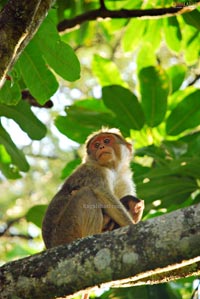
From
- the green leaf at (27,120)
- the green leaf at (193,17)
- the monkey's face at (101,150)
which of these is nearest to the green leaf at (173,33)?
the green leaf at (193,17)

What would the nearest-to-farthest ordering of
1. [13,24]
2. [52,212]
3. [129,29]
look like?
[13,24] < [52,212] < [129,29]

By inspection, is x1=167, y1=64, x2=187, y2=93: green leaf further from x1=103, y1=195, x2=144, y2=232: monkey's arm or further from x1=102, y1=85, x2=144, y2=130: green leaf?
x1=103, y1=195, x2=144, y2=232: monkey's arm

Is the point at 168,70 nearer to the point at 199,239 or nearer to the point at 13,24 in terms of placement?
the point at 13,24

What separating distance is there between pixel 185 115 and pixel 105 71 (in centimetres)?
90

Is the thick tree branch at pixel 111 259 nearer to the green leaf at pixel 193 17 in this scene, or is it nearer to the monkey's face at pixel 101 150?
the monkey's face at pixel 101 150

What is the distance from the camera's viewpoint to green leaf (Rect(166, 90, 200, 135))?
238 inches

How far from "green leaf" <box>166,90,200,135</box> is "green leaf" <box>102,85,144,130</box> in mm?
314

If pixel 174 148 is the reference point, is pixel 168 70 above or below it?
above

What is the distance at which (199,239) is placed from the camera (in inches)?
122

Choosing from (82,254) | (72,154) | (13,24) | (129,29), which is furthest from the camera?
(72,154)

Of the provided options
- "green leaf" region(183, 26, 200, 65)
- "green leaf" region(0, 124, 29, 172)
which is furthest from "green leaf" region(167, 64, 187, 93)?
"green leaf" region(0, 124, 29, 172)

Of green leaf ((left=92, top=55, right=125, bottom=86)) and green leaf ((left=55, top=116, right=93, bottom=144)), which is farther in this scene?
green leaf ((left=92, top=55, right=125, bottom=86))

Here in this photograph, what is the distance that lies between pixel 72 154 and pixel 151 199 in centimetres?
467

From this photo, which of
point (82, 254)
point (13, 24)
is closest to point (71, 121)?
point (13, 24)
